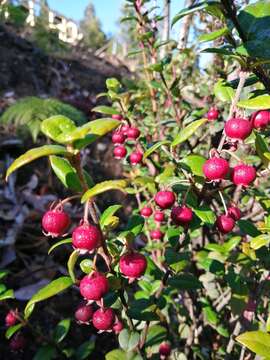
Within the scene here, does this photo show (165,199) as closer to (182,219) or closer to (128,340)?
(182,219)

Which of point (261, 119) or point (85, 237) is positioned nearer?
point (85, 237)

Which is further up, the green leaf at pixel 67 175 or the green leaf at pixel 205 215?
the green leaf at pixel 67 175

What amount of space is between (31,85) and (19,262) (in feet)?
13.6

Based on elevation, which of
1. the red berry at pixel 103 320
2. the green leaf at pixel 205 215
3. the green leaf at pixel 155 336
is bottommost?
the green leaf at pixel 155 336

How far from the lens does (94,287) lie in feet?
2.99

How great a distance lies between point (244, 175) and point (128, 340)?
682 mm

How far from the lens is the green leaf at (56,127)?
0.85 metres

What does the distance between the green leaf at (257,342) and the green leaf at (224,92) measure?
658mm

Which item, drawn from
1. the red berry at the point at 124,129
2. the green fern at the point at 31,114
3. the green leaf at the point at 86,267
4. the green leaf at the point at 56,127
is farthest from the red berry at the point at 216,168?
the green fern at the point at 31,114

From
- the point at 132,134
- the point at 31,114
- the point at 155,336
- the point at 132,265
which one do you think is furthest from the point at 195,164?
the point at 31,114

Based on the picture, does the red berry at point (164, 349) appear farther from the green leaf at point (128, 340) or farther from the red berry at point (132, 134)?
the red berry at point (132, 134)

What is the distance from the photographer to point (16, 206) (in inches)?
127

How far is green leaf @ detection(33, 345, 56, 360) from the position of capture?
160cm

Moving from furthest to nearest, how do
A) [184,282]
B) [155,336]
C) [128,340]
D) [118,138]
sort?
1. [118,138]
2. [155,336]
3. [184,282]
4. [128,340]
